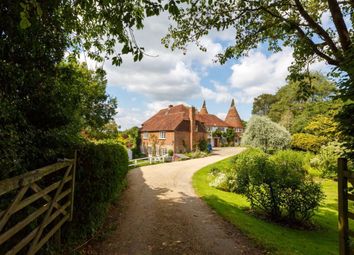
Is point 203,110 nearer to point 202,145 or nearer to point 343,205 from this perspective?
point 202,145

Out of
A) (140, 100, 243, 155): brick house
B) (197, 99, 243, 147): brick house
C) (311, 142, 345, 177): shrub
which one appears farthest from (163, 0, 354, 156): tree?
(197, 99, 243, 147): brick house

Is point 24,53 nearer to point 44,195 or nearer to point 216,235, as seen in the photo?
point 44,195

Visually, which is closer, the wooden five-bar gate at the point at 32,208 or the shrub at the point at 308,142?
the wooden five-bar gate at the point at 32,208

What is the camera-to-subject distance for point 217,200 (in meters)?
12.7

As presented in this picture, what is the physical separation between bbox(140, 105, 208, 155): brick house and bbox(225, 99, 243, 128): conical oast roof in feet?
67.1

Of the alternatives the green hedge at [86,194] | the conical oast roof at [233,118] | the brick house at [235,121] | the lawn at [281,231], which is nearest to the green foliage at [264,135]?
the lawn at [281,231]

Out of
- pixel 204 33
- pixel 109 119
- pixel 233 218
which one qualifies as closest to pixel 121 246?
pixel 233 218

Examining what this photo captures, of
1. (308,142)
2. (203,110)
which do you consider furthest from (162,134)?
(308,142)

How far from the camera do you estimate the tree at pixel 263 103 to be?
75.4 metres

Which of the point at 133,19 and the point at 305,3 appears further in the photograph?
the point at 305,3

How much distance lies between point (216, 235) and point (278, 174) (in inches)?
148

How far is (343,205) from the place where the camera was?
476 cm

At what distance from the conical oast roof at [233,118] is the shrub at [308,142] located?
33.7m

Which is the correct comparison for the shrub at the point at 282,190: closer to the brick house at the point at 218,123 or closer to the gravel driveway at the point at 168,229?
the gravel driveway at the point at 168,229
